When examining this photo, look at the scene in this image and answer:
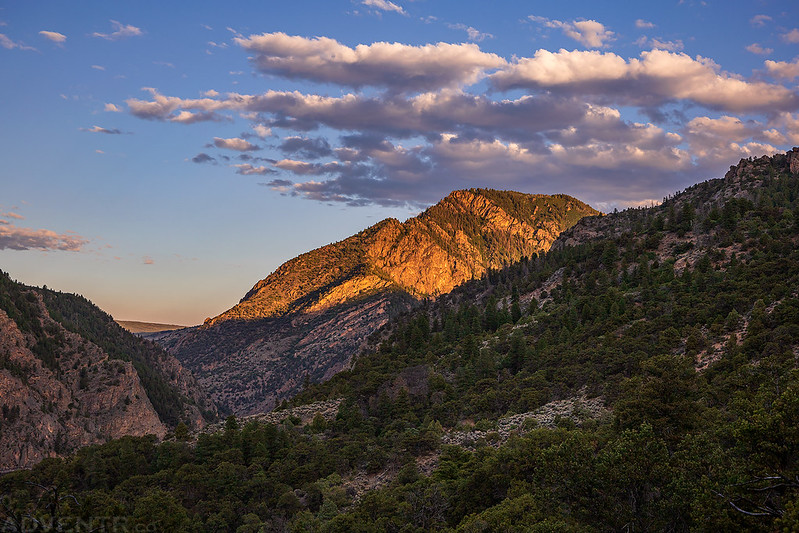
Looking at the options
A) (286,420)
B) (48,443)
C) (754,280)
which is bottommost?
(48,443)

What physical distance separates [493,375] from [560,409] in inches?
1310

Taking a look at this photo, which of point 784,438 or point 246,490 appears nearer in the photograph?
point 784,438

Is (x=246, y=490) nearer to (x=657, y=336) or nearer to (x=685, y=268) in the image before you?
(x=657, y=336)

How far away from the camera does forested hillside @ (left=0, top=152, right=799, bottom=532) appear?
1505 inches

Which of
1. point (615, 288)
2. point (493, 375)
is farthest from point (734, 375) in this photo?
point (615, 288)

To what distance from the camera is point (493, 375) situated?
12169 centimetres

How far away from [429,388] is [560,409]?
37125mm

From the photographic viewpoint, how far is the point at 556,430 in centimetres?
7069

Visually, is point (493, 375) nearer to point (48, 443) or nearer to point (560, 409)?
point (560, 409)

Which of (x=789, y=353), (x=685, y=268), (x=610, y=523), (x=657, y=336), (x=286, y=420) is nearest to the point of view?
(x=610, y=523)

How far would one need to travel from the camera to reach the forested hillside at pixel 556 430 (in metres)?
38.2

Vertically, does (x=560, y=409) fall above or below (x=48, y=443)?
above

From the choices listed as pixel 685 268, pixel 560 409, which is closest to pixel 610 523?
pixel 560 409

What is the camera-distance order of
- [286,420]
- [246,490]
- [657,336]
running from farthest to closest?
1. [286,420]
2. [657,336]
3. [246,490]
